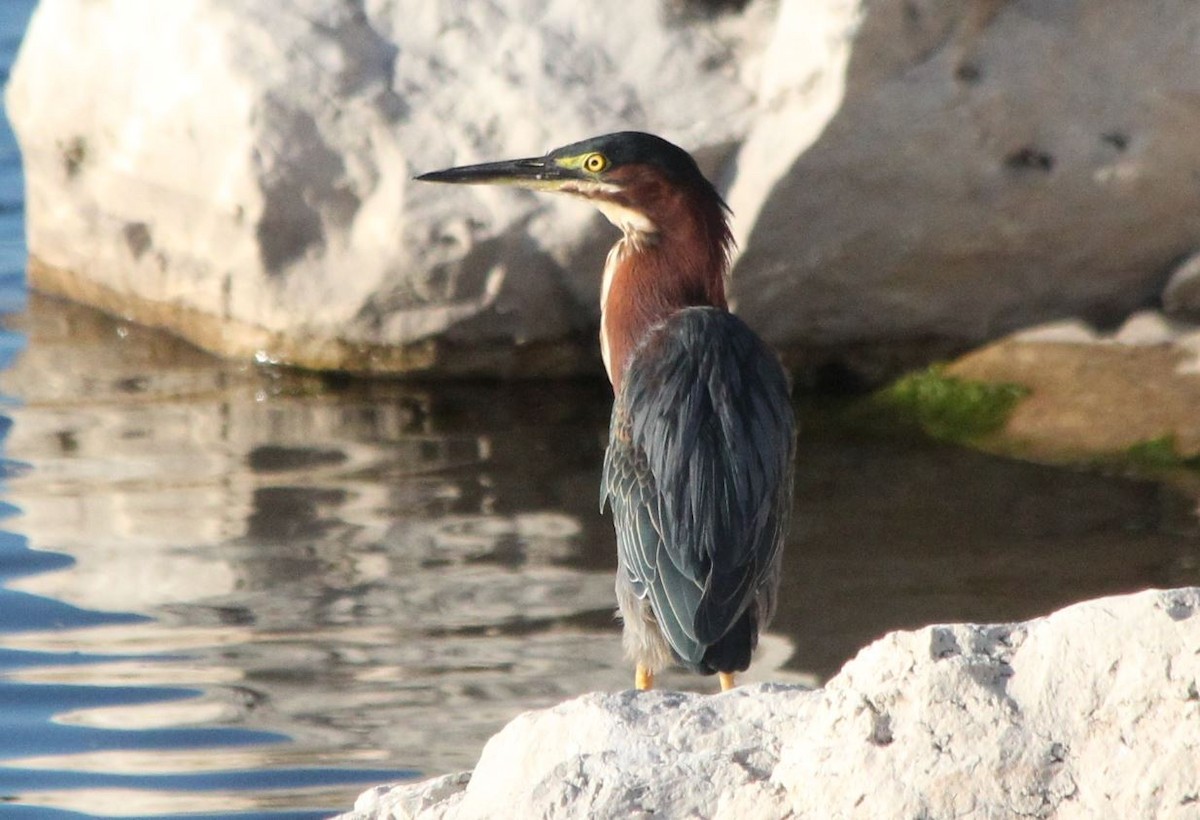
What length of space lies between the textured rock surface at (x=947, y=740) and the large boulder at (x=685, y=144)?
4.99 metres

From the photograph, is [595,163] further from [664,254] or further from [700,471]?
[700,471]

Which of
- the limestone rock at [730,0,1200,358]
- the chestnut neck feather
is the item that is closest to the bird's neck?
the chestnut neck feather

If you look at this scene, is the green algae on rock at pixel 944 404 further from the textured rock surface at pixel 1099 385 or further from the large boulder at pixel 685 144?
the large boulder at pixel 685 144

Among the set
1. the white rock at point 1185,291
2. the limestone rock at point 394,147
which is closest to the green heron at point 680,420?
the limestone rock at point 394,147

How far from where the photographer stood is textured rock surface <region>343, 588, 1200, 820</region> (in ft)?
8.79

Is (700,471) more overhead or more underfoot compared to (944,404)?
more underfoot

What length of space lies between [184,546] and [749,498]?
2792 mm

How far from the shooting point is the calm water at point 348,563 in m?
5.52

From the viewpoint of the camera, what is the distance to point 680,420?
199 inches

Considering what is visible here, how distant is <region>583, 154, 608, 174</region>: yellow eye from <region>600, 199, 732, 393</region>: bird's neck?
0.17m

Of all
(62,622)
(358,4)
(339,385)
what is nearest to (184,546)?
(62,622)

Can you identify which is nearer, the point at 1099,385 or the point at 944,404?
the point at 1099,385

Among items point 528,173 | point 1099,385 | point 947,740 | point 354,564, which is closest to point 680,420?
point 528,173

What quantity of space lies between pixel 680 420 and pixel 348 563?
2.15 metres
